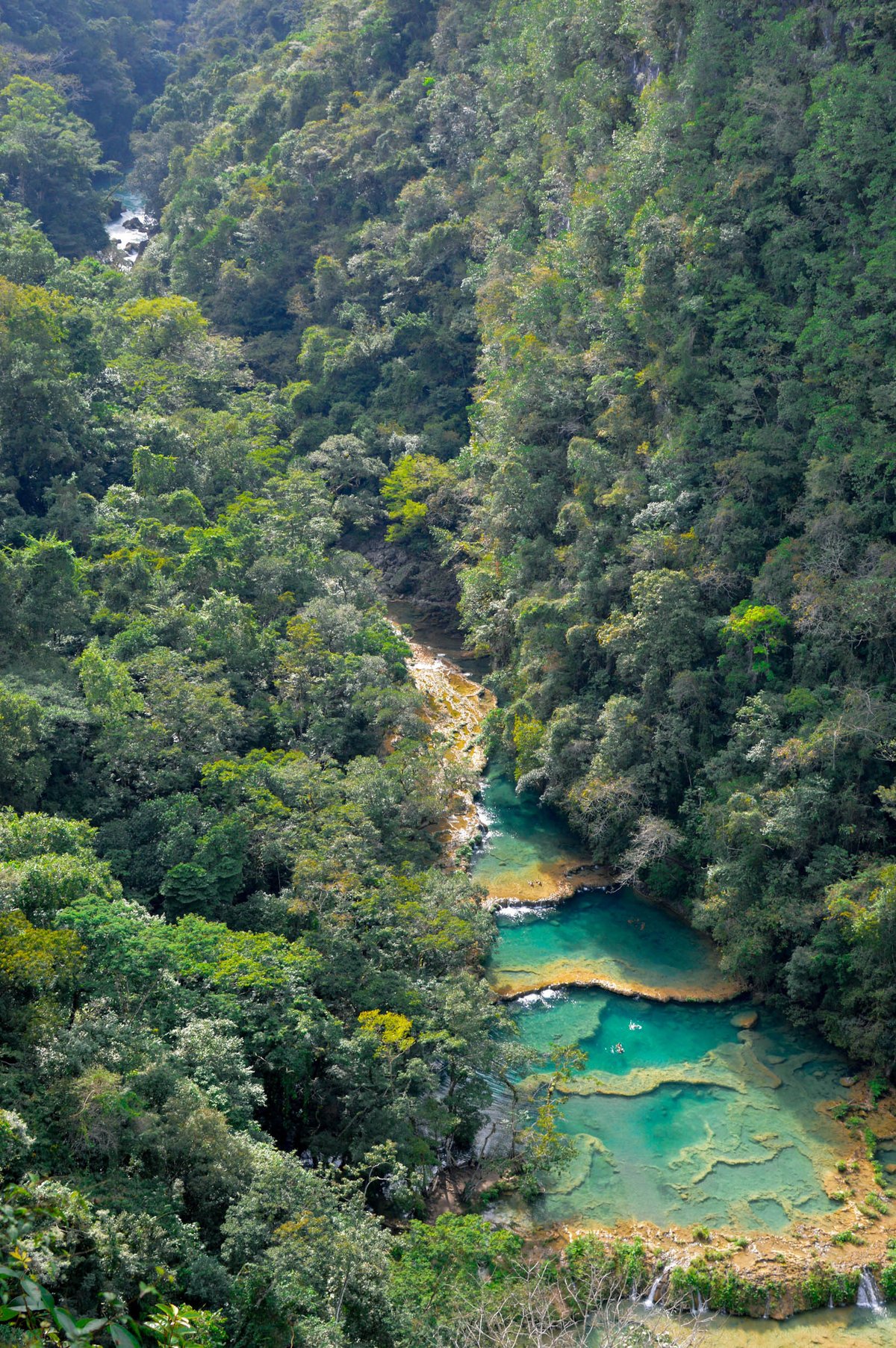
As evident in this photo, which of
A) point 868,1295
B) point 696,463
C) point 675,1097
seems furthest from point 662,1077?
point 696,463

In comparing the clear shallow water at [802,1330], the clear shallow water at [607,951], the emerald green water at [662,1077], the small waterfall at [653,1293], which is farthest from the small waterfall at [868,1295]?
the clear shallow water at [607,951]

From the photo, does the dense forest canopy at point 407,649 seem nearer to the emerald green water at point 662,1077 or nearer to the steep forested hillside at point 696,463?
the steep forested hillside at point 696,463

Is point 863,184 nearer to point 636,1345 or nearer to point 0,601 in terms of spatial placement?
point 0,601

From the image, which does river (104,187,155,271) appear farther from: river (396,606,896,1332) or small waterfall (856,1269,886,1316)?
small waterfall (856,1269,886,1316)

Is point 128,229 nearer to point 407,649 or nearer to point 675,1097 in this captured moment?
point 407,649

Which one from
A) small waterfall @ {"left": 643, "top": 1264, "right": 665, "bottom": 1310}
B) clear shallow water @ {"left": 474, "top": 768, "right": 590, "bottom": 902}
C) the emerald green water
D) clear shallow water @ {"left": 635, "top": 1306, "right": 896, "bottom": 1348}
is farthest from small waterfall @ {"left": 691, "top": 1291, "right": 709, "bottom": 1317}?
clear shallow water @ {"left": 474, "top": 768, "right": 590, "bottom": 902}

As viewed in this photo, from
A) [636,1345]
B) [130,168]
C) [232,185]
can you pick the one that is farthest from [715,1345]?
[130,168]
